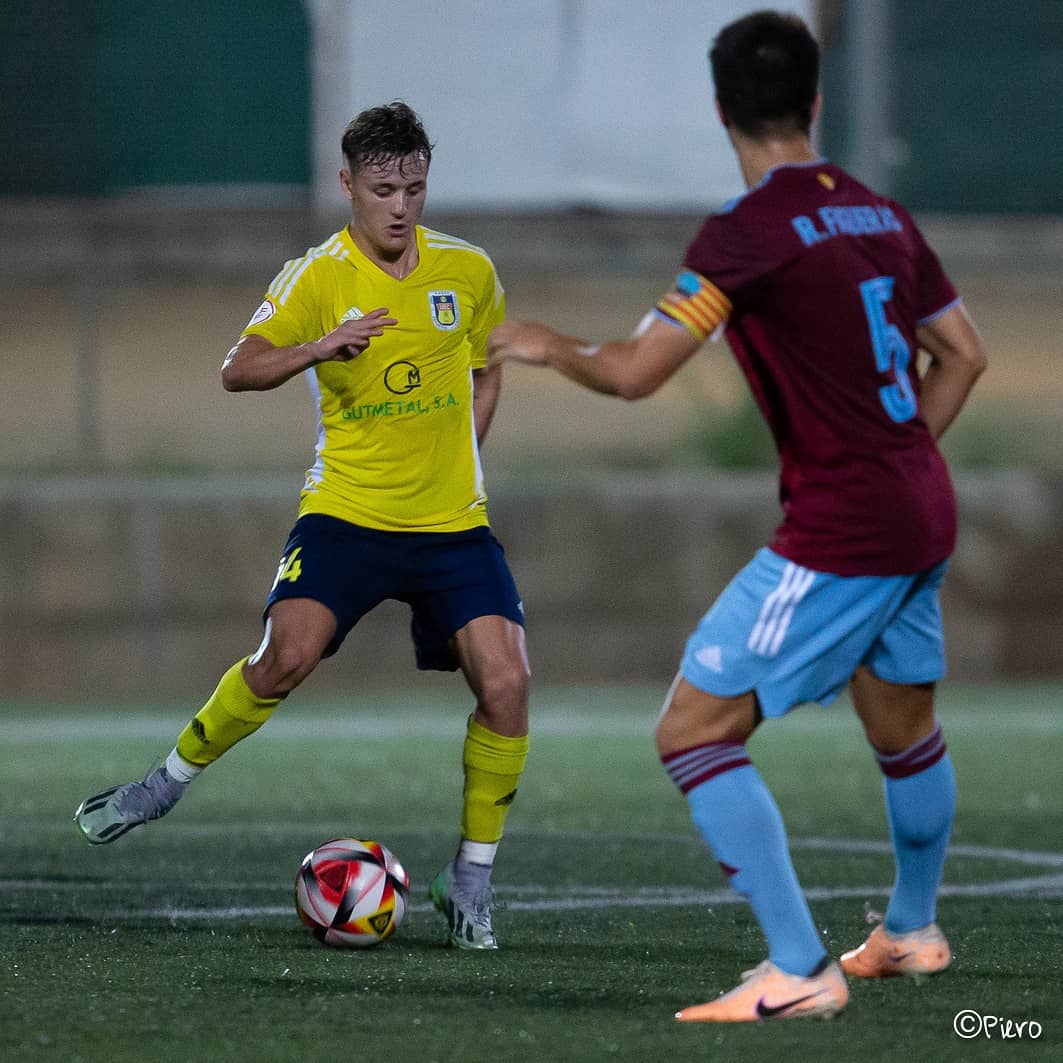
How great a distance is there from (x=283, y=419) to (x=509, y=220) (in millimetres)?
2088

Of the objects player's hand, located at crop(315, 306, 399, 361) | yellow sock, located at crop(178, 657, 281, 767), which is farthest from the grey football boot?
player's hand, located at crop(315, 306, 399, 361)

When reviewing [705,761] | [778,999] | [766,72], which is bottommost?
[778,999]

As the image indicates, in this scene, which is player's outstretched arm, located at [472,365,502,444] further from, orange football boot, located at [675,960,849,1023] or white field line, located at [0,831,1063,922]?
orange football boot, located at [675,960,849,1023]

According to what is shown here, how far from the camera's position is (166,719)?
11789mm

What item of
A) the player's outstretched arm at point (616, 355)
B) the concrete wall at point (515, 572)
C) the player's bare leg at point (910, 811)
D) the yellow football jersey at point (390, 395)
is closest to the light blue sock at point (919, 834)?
the player's bare leg at point (910, 811)

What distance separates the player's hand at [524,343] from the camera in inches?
170

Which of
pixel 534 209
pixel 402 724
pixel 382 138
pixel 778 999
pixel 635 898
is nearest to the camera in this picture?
pixel 778 999

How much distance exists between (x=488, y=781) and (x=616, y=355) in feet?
5.52

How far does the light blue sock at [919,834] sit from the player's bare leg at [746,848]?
0.49m

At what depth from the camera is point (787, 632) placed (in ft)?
14.2

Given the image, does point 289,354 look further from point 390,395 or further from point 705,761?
point 705,761

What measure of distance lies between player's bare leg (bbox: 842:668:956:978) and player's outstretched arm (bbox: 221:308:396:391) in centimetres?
Answer: 139

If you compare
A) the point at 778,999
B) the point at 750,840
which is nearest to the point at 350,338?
the point at 750,840

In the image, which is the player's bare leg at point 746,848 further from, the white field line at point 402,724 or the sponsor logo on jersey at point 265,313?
the white field line at point 402,724
